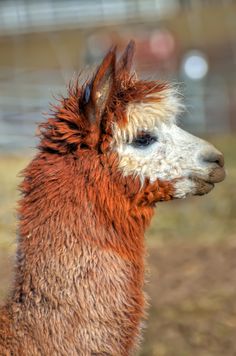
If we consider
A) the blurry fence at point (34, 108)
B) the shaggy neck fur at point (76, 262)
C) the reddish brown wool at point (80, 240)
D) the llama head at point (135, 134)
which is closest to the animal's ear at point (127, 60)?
the llama head at point (135, 134)

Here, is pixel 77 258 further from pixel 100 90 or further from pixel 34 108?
pixel 34 108

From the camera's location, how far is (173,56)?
71.4 feet

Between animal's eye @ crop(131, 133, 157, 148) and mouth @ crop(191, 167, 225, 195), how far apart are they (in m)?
0.26

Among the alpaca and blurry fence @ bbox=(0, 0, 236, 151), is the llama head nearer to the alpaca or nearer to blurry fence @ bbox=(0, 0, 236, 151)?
the alpaca

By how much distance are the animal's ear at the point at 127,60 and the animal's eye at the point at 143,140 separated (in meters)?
0.32

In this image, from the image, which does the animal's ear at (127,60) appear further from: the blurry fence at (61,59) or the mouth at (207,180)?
the blurry fence at (61,59)

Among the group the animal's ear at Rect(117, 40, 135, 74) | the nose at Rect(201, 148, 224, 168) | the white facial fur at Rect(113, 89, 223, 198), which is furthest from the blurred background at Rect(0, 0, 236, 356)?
the nose at Rect(201, 148, 224, 168)

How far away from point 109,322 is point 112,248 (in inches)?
12.5

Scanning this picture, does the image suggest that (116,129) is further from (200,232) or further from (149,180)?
(200,232)

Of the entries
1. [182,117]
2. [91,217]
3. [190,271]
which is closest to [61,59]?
[190,271]

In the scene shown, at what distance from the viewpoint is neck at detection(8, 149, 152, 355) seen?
3.58 metres

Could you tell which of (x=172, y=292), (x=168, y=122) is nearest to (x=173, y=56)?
(x=172, y=292)

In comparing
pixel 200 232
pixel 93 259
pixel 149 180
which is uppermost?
pixel 149 180

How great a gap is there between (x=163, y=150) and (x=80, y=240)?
0.58 m
